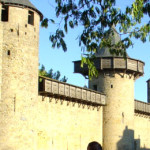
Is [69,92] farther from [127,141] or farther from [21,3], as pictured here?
[21,3]

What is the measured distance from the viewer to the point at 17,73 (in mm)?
22703

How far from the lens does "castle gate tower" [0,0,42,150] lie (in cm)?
2194

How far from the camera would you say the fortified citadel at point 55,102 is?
2236 centimetres

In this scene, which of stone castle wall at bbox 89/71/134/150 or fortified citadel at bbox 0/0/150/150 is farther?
stone castle wall at bbox 89/71/134/150

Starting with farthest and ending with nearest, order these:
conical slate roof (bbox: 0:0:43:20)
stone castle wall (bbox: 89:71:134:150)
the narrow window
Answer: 1. stone castle wall (bbox: 89:71:134:150)
2. the narrow window
3. conical slate roof (bbox: 0:0:43:20)

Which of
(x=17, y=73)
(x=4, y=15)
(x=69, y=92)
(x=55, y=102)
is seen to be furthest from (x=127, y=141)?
(x=4, y=15)

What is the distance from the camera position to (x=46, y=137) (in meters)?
25.4

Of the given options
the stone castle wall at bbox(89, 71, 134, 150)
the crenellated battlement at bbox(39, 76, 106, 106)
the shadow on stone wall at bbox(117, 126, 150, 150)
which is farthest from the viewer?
the shadow on stone wall at bbox(117, 126, 150, 150)

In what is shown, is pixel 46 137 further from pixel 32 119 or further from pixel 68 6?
pixel 68 6

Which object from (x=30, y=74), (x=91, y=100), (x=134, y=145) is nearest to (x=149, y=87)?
(x=134, y=145)

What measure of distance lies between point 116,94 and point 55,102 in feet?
21.9

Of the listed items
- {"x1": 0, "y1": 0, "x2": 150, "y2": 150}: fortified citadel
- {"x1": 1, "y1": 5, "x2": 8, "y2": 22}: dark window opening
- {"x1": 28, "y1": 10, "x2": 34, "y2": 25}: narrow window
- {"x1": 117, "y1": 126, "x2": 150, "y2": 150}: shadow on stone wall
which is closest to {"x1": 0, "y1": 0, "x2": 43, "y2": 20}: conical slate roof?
{"x1": 0, "y1": 0, "x2": 150, "y2": 150}: fortified citadel

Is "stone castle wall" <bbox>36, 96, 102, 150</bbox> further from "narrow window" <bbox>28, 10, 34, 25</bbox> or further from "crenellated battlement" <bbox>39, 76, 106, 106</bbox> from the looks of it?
"narrow window" <bbox>28, 10, 34, 25</bbox>

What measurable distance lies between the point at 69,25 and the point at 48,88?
14.5 meters
